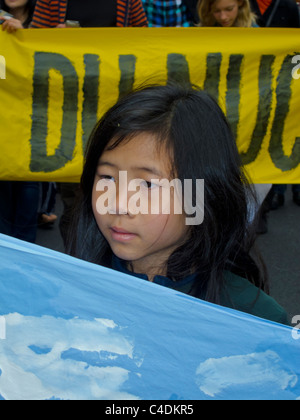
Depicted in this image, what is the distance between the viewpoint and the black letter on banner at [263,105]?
11.6 feet

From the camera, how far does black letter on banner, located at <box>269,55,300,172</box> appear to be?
3523 millimetres

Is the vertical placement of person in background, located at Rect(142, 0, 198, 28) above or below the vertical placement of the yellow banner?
above

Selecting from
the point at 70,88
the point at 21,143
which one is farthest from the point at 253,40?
the point at 21,143

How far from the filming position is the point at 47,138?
11.5ft

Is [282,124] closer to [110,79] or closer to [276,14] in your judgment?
[110,79]

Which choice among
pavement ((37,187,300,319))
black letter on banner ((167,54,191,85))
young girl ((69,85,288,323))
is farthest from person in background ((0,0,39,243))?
young girl ((69,85,288,323))

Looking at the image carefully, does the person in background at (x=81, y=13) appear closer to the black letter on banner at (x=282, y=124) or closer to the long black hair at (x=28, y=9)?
the long black hair at (x=28, y=9)

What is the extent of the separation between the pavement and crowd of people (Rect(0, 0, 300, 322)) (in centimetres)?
11

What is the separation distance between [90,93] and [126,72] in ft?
0.70

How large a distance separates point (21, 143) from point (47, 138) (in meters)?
0.13

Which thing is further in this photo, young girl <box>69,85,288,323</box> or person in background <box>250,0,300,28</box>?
person in background <box>250,0,300,28</box>

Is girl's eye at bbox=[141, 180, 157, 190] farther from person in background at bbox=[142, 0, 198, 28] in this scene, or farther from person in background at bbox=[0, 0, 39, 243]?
person in background at bbox=[142, 0, 198, 28]

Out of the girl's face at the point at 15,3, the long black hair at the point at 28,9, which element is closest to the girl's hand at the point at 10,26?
the girl's face at the point at 15,3
